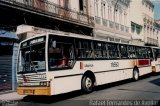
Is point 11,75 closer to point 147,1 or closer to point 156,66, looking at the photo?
point 156,66

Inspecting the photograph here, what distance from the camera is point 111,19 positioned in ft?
109

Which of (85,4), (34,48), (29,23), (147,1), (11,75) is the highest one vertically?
(147,1)

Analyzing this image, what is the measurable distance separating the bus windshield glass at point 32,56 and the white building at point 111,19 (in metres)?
15.8

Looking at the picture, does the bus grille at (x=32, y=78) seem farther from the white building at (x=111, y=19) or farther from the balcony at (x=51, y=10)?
the white building at (x=111, y=19)

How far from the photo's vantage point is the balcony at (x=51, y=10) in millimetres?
17598

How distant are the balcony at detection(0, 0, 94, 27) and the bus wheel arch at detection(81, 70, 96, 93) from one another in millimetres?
6310

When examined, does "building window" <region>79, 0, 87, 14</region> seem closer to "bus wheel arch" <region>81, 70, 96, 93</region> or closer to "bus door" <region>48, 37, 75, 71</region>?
"bus wheel arch" <region>81, 70, 96, 93</region>

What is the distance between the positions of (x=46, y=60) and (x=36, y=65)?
68 cm

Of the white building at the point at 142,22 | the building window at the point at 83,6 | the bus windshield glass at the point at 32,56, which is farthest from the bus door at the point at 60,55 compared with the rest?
the white building at the point at 142,22

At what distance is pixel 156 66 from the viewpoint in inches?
937

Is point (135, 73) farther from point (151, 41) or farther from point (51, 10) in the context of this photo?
point (151, 41)

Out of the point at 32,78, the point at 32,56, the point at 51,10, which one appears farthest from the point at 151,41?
the point at 32,78

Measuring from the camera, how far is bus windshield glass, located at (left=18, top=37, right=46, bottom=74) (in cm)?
1164

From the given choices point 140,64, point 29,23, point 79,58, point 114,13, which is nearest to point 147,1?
point 114,13
